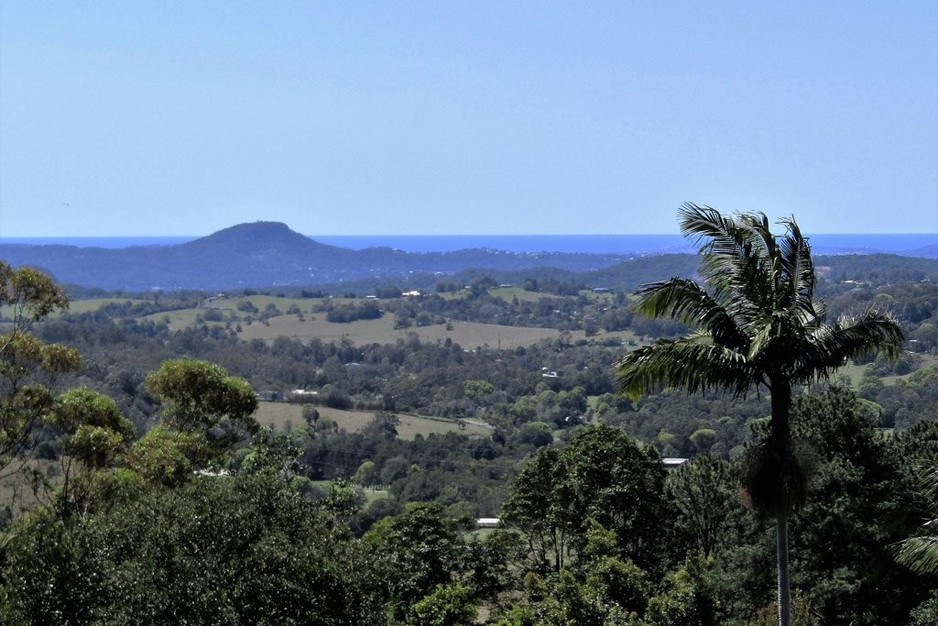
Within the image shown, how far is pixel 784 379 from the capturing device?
8.64 metres

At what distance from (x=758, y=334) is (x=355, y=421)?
84.1 m

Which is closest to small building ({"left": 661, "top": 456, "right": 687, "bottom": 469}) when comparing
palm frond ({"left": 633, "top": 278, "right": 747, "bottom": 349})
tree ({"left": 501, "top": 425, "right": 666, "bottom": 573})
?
tree ({"left": 501, "top": 425, "right": 666, "bottom": 573})

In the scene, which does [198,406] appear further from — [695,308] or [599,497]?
[695,308]

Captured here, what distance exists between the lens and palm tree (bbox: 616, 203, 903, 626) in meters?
8.53

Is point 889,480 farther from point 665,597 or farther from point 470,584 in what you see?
point 470,584

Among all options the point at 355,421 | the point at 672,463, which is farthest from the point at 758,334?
the point at 355,421

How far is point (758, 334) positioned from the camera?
828cm

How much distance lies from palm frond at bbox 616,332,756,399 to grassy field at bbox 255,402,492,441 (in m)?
75.3

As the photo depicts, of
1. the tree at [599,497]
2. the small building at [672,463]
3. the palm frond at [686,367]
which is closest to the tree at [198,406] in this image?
the tree at [599,497]

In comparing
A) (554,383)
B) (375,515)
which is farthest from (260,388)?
(375,515)

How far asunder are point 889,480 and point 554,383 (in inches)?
3989

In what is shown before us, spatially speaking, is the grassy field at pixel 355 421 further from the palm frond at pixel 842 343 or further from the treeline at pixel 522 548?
the palm frond at pixel 842 343

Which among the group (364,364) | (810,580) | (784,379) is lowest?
(364,364)

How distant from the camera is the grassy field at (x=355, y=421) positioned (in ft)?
285
